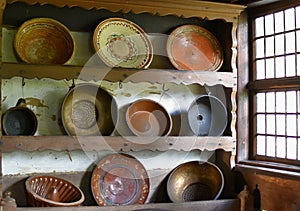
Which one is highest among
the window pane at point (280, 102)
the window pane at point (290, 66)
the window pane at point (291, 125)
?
the window pane at point (290, 66)

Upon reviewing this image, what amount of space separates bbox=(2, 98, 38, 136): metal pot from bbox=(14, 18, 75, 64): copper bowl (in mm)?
334

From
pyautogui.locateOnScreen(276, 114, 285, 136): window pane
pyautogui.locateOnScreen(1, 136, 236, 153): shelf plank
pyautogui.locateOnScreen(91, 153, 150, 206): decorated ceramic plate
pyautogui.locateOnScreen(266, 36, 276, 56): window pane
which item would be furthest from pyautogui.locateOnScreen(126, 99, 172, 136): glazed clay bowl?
pyautogui.locateOnScreen(266, 36, 276, 56): window pane

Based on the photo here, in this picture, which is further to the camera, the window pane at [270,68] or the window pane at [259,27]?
the window pane at [259,27]

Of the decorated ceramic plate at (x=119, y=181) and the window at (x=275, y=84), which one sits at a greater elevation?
the window at (x=275, y=84)

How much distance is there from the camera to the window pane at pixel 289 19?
9.90 feet

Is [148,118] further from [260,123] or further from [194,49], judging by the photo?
[260,123]

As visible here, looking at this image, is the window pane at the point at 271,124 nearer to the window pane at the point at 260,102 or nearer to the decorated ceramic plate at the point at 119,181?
the window pane at the point at 260,102

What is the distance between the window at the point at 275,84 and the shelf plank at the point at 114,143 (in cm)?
26

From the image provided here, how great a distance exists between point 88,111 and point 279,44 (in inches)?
58.5

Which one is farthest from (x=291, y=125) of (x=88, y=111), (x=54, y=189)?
(x=54, y=189)

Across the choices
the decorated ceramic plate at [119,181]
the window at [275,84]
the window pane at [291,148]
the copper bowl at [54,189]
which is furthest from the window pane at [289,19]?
the copper bowl at [54,189]

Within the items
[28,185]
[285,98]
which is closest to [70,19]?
[28,185]

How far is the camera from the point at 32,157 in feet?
10.2

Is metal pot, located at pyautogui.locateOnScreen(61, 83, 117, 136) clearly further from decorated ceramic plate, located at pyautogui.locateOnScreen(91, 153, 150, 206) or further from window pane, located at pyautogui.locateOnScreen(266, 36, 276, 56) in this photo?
window pane, located at pyautogui.locateOnScreen(266, 36, 276, 56)
